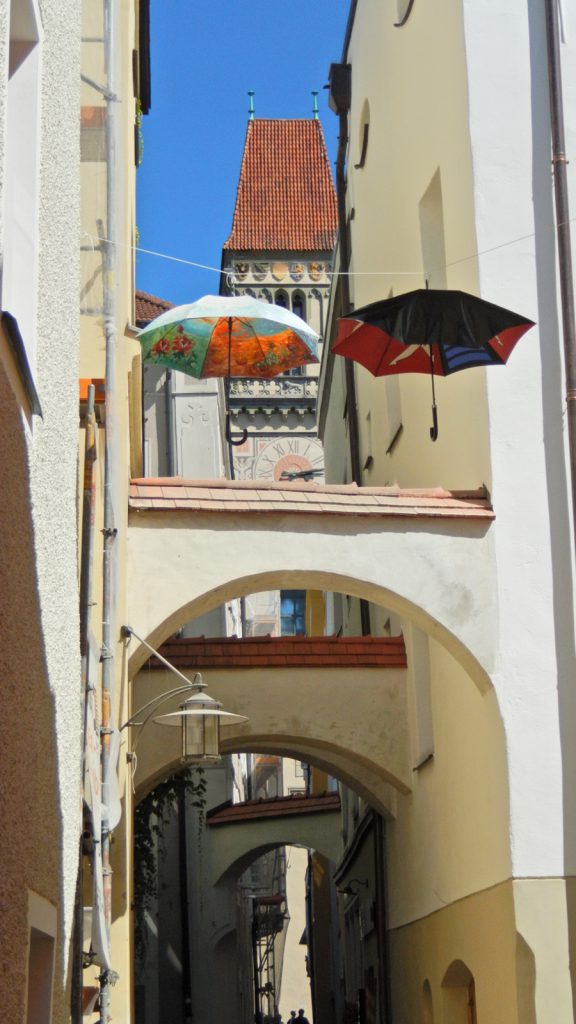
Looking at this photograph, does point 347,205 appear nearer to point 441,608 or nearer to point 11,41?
point 441,608

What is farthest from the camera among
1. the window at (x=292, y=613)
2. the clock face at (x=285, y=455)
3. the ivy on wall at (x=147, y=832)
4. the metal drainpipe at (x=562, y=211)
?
the clock face at (x=285, y=455)

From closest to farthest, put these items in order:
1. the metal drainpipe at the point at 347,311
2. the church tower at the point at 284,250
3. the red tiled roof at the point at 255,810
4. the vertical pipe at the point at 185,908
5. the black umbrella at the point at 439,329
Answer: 1. the black umbrella at the point at 439,329
2. the vertical pipe at the point at 185,908
3. the metal drainpipe at the point at 347,311
4. the red tiled roof at the point at 255,810
5. the church tower at the point at 284,250

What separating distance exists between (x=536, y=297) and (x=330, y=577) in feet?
8.37

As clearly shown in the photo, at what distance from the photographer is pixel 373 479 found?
59.8 ft

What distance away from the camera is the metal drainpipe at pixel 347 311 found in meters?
19.6

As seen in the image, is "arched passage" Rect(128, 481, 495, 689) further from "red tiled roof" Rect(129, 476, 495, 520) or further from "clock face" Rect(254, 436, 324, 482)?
"clock face" Rect(254, 436, 324, 482)

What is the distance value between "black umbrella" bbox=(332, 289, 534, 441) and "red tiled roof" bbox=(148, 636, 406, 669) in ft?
13.0

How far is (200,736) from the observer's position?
9.73 meters

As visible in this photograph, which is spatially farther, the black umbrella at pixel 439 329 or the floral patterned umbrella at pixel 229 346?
the floral patterned umbrella at pixel 229 346

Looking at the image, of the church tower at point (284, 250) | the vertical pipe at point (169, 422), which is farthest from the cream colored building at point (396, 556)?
the church tower at point (284, 250)

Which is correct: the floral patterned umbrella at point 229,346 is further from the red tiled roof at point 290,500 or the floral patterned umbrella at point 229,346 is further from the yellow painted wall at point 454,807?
the yellow painted wall at point 454,807

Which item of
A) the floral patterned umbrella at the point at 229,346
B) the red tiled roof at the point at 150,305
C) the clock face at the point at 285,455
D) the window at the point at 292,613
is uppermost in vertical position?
the clock face at the point at 285,455

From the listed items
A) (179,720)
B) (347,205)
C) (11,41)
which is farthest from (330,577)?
(347,205)

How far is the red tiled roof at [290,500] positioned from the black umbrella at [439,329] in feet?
2.36
